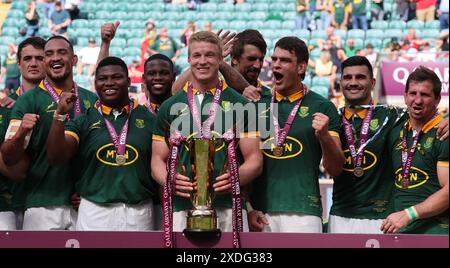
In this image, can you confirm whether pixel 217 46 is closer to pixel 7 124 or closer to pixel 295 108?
pixel 295 108

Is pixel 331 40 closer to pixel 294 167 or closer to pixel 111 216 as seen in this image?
pixel 294 167

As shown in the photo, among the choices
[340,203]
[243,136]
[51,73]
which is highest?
[51,73]

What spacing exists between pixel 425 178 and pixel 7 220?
9.48ft

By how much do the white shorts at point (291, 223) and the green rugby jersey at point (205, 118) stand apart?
0.48 m

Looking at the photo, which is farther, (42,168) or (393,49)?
(393,49)

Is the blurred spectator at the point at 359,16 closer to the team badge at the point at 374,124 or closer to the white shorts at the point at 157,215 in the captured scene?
the team badge at the point at 374,124

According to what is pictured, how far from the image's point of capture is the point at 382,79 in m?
15.8

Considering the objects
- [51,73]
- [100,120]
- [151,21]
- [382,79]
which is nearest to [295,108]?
[100,120]

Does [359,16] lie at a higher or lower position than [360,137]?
higher

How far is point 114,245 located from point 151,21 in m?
15.7

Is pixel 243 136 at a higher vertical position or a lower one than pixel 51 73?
lower

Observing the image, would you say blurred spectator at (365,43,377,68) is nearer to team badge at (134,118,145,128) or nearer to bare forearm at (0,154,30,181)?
team badge at (134,118,145,128)

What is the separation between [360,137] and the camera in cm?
623

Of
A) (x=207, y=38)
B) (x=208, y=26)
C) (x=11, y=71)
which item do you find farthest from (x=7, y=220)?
(x=208, y=26)
